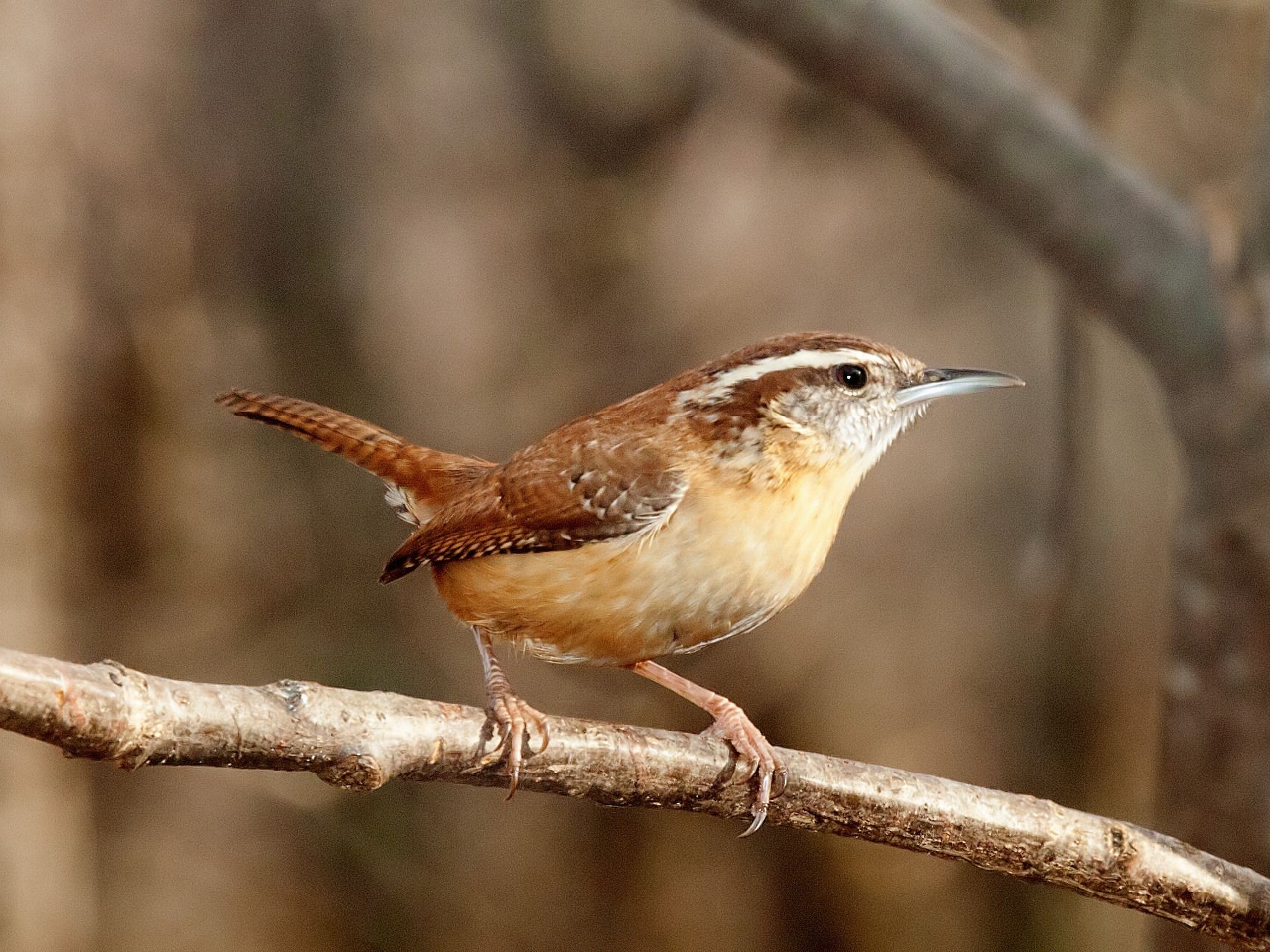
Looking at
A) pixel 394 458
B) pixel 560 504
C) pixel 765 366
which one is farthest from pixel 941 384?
pixel 394 458

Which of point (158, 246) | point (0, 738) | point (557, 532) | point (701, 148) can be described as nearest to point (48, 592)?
point (0, 738)

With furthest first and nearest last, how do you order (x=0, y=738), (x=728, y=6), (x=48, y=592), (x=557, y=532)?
(x=48, y=592)
(x=0, y=738)
(x=728, y=6)
(x=557, y=532)

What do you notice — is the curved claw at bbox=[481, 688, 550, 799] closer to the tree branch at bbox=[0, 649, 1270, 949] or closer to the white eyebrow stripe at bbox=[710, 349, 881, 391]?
the tree branch at bbox=[0, 649, 1270, 949]

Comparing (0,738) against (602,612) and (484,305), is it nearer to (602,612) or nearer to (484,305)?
(484,305)

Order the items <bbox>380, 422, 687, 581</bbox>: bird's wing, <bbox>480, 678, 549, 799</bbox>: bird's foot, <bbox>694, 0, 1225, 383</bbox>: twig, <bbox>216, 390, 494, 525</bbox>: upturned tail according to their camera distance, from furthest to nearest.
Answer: <bbox>694, 0, 1225, 383</bbox>: twig, <bbox>216, 390, 494, 525</bbox>: upturned tail, <bbox>380, 422, 687, 581</bbox>: bird's wing, <bbox>480, 678, 549, 799</bbox>: bird's foot

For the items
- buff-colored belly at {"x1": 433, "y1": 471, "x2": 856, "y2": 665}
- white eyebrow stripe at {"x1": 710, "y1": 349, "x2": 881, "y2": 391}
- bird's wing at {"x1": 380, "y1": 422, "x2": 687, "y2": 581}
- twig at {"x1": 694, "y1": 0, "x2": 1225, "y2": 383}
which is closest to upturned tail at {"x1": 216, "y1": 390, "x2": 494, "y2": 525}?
bird's wing at {"x1": 380, "y1": 422, "x2": 687, "y2": 581}

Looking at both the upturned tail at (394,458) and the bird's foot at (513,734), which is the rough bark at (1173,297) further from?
the bird's foot at (513,734)
